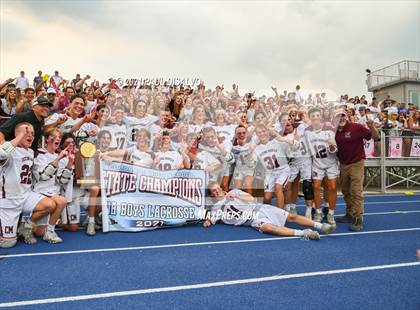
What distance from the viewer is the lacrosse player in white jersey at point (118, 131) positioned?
276 inches

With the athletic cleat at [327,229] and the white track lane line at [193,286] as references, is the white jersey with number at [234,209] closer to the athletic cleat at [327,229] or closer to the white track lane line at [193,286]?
the athletic cleat at [327,229]

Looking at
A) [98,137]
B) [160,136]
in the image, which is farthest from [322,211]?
[98,137]

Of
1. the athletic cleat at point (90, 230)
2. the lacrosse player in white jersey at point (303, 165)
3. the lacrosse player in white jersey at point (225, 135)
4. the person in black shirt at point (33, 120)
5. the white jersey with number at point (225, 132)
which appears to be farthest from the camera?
A: the white jersey with number at point (225, 132)

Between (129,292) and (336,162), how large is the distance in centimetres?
503

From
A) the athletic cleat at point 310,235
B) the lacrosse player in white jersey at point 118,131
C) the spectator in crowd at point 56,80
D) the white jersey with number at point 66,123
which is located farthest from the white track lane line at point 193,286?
the spectator in crowd at point 56,80

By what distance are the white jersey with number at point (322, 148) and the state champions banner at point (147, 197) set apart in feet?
7.52

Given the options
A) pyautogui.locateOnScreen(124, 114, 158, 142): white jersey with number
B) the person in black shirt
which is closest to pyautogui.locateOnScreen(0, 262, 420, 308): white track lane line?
the person in black shirt

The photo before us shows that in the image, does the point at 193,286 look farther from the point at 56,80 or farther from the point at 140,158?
the point at 56,80

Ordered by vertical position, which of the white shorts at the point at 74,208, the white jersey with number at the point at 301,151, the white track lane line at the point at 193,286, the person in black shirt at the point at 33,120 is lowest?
the white track lane line at the point at 193,286

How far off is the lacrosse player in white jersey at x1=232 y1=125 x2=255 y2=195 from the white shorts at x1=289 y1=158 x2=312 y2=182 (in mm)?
822

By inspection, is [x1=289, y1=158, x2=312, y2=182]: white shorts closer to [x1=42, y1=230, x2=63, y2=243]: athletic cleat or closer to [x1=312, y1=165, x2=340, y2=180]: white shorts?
[x1=312, y1=165, x2=340, y2=180]: white shorts

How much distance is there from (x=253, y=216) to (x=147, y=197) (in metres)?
2.02

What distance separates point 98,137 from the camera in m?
Result: 6.73

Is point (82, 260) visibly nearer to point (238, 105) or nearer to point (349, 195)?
point (349, 195)
